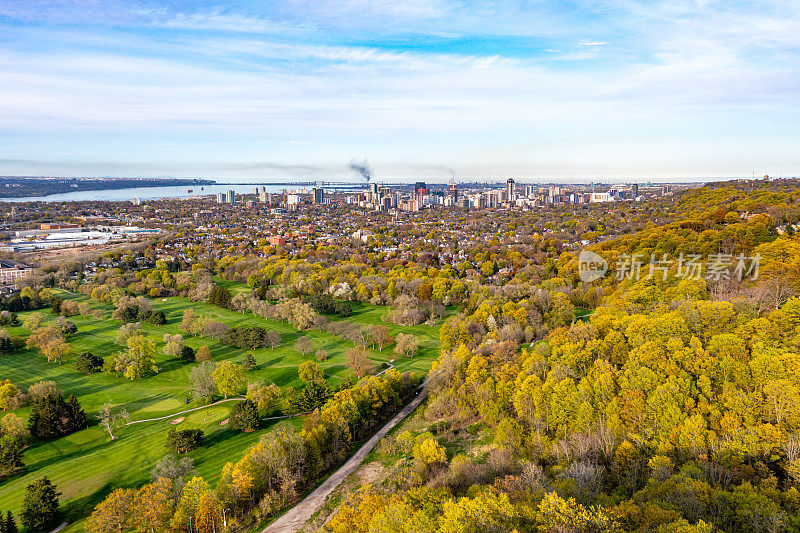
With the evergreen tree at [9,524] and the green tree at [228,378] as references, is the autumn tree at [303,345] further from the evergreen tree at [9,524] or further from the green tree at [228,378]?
the evergreen tree at [9,524]

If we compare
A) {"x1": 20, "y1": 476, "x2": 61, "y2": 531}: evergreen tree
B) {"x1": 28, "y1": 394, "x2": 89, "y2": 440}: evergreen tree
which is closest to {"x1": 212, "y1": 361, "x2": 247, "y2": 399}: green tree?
{"x1": 28, "y1": 394, "x2": 89, "y2": 440}: evergreen tree

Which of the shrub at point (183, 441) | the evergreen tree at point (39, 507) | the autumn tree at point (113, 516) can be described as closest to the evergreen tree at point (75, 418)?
the shrub at point (183, 441)

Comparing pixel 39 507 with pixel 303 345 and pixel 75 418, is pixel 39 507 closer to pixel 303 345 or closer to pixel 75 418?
pixel 75 418

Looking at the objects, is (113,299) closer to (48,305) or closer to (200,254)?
(48,305)

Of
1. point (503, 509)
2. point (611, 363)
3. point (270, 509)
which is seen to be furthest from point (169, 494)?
point (611, 363)

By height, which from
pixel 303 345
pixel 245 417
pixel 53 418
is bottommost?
pixel 53 418

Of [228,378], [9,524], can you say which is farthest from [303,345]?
[9,524]
